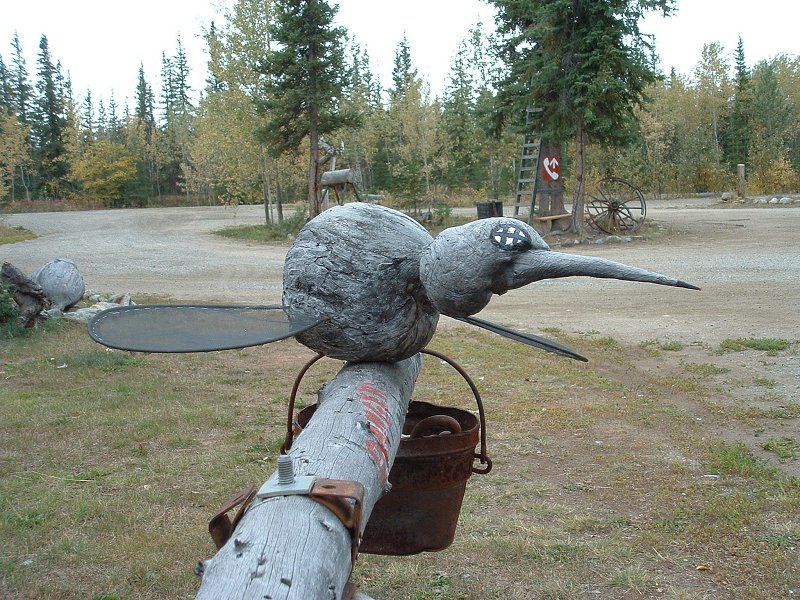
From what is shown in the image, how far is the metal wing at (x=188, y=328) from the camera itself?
6.70 feet

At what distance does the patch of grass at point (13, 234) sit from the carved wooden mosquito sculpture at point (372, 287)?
23439mm

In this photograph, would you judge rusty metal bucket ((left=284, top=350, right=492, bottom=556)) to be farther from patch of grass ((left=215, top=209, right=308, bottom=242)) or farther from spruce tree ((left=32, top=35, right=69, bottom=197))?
spruce tree ((left=32, top=35, right=69, bottom=197))

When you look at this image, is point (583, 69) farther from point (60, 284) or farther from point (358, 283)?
point (358, 283)

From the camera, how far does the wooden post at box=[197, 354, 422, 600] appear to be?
1466 millimetres

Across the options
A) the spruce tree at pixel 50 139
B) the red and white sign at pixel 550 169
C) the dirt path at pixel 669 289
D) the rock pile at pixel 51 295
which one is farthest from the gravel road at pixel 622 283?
the spruce tree at pixel 50 139

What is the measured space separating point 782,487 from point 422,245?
11.3ft

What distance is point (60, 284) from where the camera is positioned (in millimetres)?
10688

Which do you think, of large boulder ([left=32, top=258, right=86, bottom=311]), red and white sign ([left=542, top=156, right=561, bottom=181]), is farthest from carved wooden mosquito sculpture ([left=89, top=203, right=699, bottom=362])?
red and white sign ([left=542, top=156, right=561, bottom=181])

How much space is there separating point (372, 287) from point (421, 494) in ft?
3.03

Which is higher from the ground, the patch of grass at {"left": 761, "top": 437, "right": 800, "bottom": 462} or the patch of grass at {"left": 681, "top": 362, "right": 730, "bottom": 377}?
the patch of grass at {"left": 681, "top": 362, "right": 730, "bottom": 377}

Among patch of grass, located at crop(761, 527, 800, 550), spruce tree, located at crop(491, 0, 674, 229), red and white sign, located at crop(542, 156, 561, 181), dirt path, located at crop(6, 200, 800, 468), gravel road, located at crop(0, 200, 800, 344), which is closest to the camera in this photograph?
patch of grass, located at crop(761, 527, 800, 550)

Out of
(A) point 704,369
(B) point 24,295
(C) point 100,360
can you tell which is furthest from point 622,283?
(B) point 24,295

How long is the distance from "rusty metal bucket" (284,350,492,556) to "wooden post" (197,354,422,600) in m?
0.45

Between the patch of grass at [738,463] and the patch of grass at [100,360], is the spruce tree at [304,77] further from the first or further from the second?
the patch of grass at [738,463]
